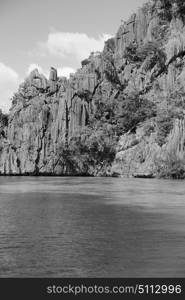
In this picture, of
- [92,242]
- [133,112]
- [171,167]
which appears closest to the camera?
[92,242]

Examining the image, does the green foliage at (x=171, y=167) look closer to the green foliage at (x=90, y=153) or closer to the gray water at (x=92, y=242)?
the green foliage at (x=90, y=153)

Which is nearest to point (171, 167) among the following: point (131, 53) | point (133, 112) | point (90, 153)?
point (133, 112)

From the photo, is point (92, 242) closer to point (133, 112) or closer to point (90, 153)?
point (90, 153)

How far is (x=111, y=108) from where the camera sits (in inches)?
3880

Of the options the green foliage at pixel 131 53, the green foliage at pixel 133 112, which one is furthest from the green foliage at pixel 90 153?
the green foliage at pixel 131 53

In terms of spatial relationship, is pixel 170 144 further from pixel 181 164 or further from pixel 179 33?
pixel 179 33

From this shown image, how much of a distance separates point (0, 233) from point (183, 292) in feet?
26.9

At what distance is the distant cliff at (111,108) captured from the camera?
270 feet

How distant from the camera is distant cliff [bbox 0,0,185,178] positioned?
8244cm

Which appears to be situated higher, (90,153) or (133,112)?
(133,112)

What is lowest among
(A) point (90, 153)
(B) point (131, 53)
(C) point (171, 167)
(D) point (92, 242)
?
(D) point (92, 242)

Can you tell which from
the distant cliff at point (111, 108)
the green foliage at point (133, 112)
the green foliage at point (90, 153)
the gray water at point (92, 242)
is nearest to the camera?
the gray water at point (92, 242)

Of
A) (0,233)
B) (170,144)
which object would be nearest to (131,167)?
(170,144)

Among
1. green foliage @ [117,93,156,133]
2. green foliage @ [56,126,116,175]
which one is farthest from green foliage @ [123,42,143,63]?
green foliage @ [56,126,116,175]
